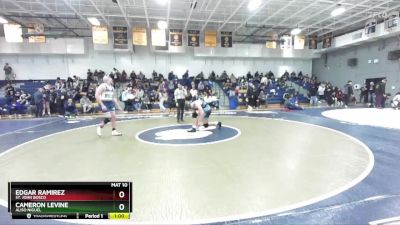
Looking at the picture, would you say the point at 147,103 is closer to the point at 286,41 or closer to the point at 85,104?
the point at 85,104

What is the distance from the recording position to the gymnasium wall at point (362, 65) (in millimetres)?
17844

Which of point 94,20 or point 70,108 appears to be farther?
point 94,20

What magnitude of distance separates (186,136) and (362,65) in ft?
67.1

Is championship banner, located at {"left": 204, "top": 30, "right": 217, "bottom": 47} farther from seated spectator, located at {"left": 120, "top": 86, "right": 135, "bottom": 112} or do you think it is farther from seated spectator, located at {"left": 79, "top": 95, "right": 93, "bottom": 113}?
seated spectator, located at {"left": 79, "top": 95, "right": 93, "bottom": 113}

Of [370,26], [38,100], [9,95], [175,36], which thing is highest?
[370,26]

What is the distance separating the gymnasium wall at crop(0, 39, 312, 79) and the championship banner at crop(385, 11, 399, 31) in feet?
33.2

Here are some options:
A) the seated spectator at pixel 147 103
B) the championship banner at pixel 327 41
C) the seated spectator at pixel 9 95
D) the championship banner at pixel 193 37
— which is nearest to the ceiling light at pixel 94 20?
the seated spectator at pixel 147 103

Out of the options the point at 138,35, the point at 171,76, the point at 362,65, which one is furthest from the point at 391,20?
the point at 138,35

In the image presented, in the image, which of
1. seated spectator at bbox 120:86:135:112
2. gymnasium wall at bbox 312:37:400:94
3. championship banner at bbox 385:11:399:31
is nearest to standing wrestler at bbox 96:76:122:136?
seated spectator at bbox 120:86:135:112

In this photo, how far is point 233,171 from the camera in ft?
12.9

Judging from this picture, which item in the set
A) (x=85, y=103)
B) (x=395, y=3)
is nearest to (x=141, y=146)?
(x=85, y=103)

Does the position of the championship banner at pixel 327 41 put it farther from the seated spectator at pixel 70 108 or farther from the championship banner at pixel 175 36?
the seated spectator at pixel 70 108

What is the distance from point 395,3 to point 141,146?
17788 mm

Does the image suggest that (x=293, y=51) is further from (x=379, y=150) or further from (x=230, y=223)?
(x=230, y=223)
